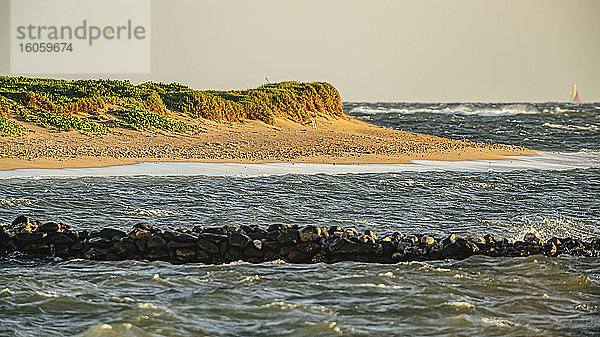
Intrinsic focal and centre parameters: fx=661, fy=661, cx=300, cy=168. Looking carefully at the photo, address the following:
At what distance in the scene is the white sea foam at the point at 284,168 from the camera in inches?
527

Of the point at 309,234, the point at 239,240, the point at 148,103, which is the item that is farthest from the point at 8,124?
the point at 309,234

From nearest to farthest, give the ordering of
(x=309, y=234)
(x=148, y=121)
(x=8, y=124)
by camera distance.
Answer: (x=309, y=234)
(x=8, y=124)
(x=148, y=121)

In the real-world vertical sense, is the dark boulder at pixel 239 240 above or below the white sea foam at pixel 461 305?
above

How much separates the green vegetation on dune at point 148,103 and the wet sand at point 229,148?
87cm

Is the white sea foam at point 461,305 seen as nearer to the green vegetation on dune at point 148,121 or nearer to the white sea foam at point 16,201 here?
the white sea foam at point 16,201

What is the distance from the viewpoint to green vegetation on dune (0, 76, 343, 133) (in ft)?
69.7

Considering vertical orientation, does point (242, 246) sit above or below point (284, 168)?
below

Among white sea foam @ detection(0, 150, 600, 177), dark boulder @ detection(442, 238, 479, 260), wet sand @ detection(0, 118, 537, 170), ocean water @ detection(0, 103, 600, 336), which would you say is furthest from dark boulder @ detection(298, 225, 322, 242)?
wet sand @ detection(0, 118, 537, 170)

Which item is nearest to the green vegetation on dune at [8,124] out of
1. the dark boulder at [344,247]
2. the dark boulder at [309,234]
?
the dark boulder at [309,234]

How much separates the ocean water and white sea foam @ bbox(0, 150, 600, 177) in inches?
42.0

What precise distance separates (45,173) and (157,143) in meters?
6.52

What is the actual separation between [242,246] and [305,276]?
94 centimetres

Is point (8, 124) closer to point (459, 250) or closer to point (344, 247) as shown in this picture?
point (344, 247)

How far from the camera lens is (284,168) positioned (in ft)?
49.8
